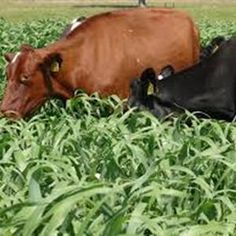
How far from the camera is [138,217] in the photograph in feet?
11.2

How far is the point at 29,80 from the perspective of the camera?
8.88 metres

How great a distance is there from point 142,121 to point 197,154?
1516mm

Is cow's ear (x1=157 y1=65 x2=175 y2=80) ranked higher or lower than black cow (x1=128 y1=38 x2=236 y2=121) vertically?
lower

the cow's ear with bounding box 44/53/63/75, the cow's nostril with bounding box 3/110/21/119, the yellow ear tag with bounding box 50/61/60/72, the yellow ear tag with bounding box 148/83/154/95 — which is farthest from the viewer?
the yellow ear tag with bounding box 50/61/60/72

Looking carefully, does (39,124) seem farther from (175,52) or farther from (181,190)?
(175,52)

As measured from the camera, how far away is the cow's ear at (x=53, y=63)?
8.92 meters

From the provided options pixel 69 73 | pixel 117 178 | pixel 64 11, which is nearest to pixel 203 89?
pixel 69 73

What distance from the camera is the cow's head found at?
875 centimetres

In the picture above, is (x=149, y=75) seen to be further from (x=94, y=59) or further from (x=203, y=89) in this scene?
(x=94, y=59)

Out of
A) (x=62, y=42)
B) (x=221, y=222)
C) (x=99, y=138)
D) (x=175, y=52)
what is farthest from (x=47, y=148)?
(x=175, y=52)

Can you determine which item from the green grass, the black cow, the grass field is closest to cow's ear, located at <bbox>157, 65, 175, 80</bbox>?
the black cow

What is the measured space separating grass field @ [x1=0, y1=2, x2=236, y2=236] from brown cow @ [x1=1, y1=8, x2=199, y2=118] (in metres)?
2.48

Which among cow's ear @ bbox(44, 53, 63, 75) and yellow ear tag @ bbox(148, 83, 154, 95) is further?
cow's ear @ bbox(44, 53, 63, 75)

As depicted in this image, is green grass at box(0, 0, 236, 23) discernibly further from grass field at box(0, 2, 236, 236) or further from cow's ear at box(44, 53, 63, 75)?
grass field at box(0, 2, 236, 236)
